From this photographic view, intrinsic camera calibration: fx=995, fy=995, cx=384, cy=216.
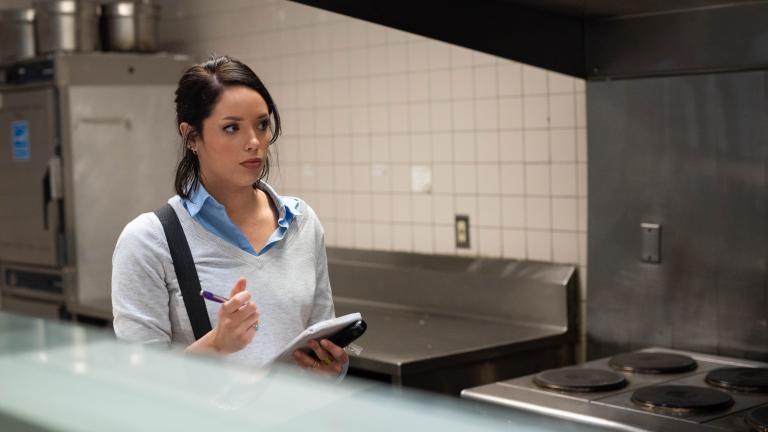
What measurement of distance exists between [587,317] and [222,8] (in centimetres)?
235

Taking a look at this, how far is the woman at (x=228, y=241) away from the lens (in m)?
1.56

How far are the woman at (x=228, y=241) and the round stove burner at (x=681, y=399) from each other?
86 centimetres

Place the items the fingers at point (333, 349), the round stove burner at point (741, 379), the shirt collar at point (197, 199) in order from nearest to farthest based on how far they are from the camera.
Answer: the fingers at point (333, 349) < the shirt collar at point (197, 199) < the round stove burner at point (741, 379)

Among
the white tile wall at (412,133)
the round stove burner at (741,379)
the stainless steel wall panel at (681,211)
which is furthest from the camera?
the white tile wall at (412,133)

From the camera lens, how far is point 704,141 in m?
2.72

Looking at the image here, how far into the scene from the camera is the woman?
5.12 ft

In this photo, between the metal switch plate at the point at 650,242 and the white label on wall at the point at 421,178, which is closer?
the metal switch plate at the point at 650,242

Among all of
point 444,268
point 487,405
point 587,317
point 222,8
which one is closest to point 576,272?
point 587,317

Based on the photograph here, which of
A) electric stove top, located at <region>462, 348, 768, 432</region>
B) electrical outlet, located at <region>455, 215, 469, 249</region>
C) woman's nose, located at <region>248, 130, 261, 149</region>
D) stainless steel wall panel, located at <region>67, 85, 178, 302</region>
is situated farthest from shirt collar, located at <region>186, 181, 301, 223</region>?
stainless steel wall panel, located at <region>67, 85, 178, 302</region>

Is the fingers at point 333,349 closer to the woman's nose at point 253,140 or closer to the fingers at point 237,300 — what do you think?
the fingers at point 237,300

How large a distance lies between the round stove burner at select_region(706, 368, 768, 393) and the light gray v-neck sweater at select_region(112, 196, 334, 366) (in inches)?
43.8

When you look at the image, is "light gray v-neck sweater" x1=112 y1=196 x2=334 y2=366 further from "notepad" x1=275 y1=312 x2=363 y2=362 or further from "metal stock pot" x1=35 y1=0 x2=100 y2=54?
"metal stock pot" x1=35 y1=0 x2=100 y2=54

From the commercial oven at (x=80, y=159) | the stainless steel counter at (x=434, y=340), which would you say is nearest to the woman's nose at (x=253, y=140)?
the stainless steel counter at (x=434, y=340)

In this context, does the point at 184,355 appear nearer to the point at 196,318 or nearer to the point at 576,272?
the point at 196,318
